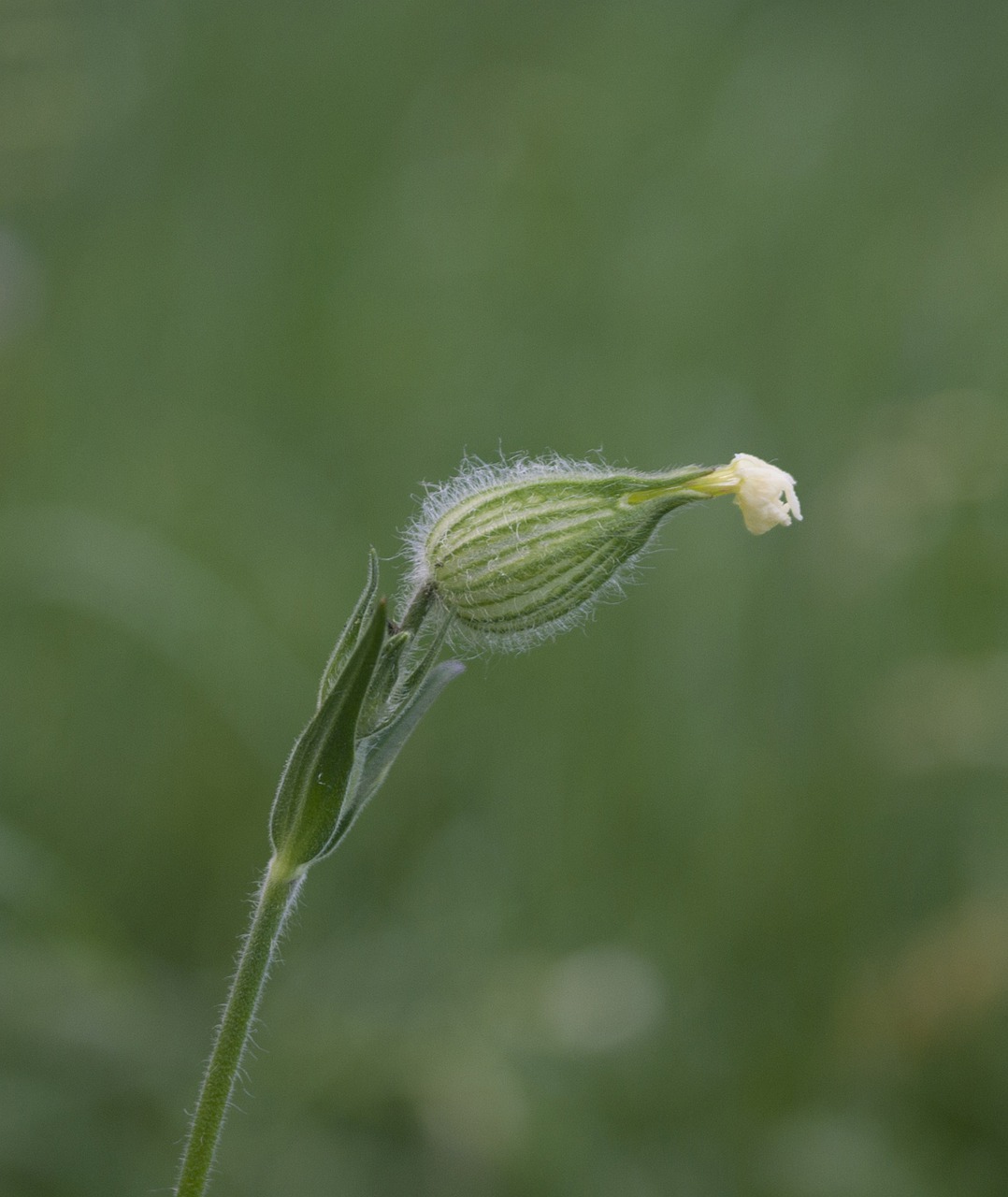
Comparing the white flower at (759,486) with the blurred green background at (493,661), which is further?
the blurred green background at (493,661)

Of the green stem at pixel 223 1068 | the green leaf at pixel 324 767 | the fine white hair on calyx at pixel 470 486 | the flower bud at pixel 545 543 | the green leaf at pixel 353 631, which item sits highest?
the fine white hair on calyx at pixel 470 486

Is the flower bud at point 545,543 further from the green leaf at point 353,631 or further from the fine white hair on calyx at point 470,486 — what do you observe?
the green leaf at point 353,631

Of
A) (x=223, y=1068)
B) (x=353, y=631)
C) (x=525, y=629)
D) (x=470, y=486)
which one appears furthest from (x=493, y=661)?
(x=223, y=1068)

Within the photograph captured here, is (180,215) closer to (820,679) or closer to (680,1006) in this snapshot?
(820,679)

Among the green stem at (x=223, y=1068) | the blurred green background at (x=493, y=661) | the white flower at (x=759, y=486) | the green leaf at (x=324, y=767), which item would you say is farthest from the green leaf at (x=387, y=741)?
the blurred green background at (x=493, y=661)

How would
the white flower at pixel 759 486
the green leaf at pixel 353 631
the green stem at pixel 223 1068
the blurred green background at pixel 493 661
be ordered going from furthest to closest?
1. the blurred green background at pixel 493 661
2. the white flower at pixel 759 486
3. the green leaf at pixel 353 631
4. the green stem at pixel 223 1068

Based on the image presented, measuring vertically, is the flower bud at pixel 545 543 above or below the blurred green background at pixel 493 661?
below

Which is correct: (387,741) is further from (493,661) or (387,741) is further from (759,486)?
(493,661)
